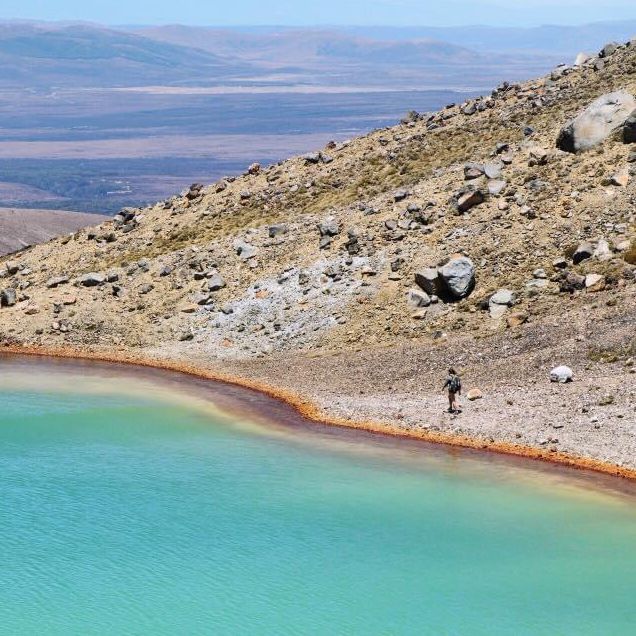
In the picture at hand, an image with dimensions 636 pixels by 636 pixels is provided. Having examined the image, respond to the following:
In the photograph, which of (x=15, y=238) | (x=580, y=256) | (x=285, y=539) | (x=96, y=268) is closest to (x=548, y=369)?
(x=580, y=256)

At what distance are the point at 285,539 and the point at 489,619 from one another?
28.3 ft

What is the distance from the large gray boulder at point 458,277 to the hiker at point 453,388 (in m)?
9.96

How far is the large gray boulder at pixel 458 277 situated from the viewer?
2256 inches

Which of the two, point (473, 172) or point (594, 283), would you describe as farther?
point (473, 172)

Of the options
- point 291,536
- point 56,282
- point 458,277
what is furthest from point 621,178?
point 56,282

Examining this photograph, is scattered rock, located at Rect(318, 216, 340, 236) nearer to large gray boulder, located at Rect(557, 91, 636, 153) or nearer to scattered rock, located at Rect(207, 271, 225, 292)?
scattered rock, located at Rect(207, 271, 225, 292)

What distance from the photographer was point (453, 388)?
154 ft

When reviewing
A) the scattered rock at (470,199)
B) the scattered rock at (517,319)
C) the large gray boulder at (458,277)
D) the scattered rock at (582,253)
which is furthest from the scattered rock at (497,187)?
the scattered rock at (517,319)

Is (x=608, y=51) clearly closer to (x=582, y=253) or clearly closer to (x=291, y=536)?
(x=582, y=253)

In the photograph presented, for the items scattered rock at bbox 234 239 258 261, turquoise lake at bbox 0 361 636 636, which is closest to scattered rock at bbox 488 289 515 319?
turquoise lake at bbox 0 361 636 636

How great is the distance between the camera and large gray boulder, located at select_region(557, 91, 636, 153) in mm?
64312

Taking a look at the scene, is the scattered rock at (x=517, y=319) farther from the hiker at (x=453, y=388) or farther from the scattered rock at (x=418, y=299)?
the hiker at (x=453, y=388)

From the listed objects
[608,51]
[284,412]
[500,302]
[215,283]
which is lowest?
[284,412]

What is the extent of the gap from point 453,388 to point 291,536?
448 inches
